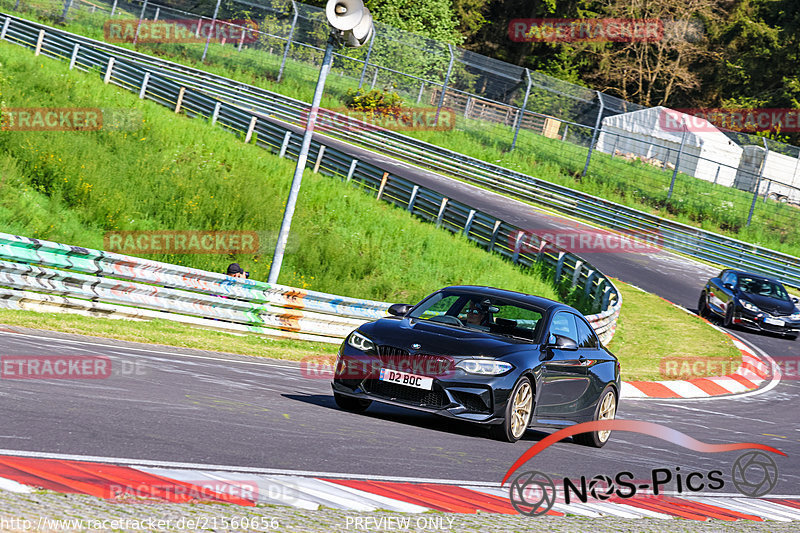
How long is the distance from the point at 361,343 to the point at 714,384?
11711mm

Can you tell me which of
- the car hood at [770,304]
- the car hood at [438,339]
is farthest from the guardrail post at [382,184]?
the car hood at [438,339]

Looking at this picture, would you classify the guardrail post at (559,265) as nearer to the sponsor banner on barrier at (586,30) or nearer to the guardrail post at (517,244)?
the guardrail post at (517,244)

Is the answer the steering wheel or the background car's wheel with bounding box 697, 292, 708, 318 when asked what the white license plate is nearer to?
the steering wheel

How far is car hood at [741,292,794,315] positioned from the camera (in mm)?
24906

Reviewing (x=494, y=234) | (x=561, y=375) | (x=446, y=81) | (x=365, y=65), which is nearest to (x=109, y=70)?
(x=365, y=65)

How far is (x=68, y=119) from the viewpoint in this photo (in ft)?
85.4

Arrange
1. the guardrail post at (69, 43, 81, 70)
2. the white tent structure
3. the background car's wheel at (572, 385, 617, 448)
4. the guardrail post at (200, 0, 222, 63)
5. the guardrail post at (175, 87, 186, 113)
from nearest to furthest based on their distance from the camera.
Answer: the background car's wheel at (572, 385, 617, 448) → the guardrail post at (175, 87, 186, 113) → the guardrail post at (69, 43, 81, 70) → the white tent structure → the guardrail post at (200, 0, 222, 63)

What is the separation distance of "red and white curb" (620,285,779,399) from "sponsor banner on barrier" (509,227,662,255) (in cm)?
1094

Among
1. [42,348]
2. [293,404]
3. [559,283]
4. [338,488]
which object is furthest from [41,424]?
[559,283]

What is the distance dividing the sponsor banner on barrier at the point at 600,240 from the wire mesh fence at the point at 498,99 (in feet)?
13.0

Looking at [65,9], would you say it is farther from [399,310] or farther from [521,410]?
[521,410]

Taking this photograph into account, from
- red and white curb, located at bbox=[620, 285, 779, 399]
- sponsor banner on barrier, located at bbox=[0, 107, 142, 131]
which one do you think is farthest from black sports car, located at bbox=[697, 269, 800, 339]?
sponsor banner on barrier, located at bbox=[0, 107, 142, 131]

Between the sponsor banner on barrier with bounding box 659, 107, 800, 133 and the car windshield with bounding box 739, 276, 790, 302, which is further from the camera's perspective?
the sponsor banner on barrier with bounding box 659, 107, 800, 133

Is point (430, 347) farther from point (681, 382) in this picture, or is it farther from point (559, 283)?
point (559, 283)
